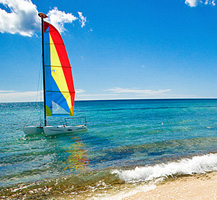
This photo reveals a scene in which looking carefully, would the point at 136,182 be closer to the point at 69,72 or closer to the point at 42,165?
the point at 42,165

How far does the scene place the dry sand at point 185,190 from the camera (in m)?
7.19

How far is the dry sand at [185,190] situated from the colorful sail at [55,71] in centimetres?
1711

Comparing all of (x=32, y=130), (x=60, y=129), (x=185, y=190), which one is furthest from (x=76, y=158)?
(x=32, y=130)

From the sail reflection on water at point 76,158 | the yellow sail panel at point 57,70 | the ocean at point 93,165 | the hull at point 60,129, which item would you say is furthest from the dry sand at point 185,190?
the yellow sail panel at point 57,70

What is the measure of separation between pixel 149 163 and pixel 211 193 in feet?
16.0

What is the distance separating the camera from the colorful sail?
21.1 meters

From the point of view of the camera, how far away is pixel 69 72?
2178 centimetres

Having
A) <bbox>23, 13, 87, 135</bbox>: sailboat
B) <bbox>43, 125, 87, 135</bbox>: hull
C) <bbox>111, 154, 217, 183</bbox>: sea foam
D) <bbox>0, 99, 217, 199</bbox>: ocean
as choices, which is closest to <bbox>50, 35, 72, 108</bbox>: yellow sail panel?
<bbox>23, 13, 87, 135</bbox>: sailboat

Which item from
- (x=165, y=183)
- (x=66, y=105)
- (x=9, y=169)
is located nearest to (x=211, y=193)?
(x=165, y=183)

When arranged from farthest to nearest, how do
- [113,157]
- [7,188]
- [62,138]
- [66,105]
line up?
[66,105] → [62,138] → [113,157] → [7,188]

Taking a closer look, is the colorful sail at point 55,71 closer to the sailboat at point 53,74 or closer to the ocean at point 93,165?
the sailboat at point 53,74

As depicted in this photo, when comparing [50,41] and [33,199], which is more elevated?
[50,41]

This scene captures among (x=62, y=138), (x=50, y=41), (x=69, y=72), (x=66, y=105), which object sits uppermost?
(x=50, y=41)

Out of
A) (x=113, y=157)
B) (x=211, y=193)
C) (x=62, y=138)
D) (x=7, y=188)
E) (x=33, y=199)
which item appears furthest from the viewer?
(x=62, y=138)
